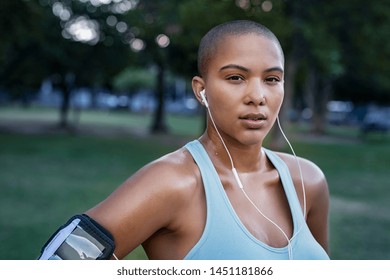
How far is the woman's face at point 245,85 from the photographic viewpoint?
5.50 feet

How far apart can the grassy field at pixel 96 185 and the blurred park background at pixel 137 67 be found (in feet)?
0.10

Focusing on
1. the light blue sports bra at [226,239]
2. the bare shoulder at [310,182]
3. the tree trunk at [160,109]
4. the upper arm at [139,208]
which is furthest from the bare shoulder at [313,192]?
the tree trunk at [160,109]

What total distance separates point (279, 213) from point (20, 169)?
12202 mm

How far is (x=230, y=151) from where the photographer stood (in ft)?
5.98

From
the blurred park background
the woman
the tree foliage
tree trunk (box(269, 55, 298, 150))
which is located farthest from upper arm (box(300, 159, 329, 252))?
tree trunk (box(269, 55, 298, 150))

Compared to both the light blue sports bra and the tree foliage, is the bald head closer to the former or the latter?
the light blue sports bra

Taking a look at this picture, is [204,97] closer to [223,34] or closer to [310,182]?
[223,34]

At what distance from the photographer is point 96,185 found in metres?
10.9

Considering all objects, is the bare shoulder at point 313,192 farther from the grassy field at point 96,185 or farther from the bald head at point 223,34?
the grassy field at point 96,185

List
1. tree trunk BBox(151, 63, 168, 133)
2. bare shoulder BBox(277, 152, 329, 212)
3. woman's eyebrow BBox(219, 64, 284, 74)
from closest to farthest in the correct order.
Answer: woman's eyebrow BBox(219, 64, 284, 74)
bare shoulder BBox(277, 152, 329, 212)
tree trunk BBox(151, 63, 168, 133)

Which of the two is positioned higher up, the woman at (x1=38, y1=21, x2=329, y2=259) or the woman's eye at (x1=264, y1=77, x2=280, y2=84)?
the woman's eye at (x1=264, y1=77, x2=280, y2=84)

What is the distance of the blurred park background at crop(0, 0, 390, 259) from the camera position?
852 cm

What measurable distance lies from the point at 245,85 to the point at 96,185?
951 centimetres
